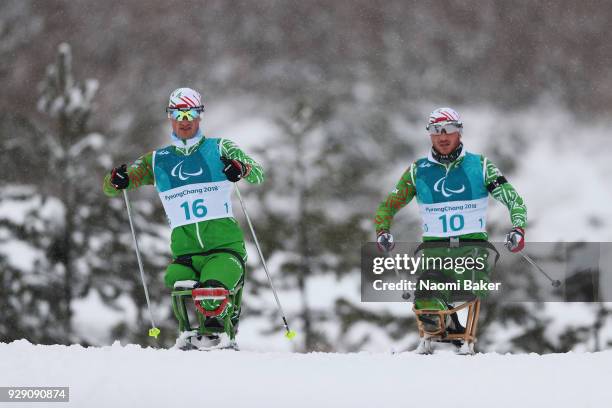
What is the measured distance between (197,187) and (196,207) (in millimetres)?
152

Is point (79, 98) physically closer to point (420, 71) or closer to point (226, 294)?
point (420, 71)

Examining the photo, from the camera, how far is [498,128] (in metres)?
24.6

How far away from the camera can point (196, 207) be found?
7359 millimetres

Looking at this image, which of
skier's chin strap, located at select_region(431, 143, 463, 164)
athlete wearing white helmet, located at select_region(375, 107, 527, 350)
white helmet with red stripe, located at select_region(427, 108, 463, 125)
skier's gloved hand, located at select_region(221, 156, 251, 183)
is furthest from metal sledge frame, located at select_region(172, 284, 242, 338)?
white helmet with red stripe, located at select_region(427, 108, 463, 125)

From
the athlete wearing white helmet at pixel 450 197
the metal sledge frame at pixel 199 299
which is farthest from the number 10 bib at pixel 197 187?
the athlete wearing white helmet at pixel 450 197

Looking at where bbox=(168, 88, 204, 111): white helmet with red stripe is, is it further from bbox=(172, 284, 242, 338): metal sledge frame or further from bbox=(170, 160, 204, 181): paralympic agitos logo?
bbox=(172, 284, 242, 338): metal sledge frame

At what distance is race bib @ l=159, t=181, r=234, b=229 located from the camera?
735 centimetres

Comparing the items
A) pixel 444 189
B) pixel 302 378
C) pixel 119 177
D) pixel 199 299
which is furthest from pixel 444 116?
pixel 302 378

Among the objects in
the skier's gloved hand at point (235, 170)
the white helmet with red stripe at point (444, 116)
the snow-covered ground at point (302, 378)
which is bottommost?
the snow-covered ground at point (302, 378)

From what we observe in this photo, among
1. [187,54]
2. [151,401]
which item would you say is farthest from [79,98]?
[151,401]

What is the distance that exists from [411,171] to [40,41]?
18.2 m

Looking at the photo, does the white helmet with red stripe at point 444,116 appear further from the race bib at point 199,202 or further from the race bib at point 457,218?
the race bib at point 199,202

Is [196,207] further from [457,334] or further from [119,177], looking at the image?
[457,334]

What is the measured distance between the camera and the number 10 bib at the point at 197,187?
735 cm
